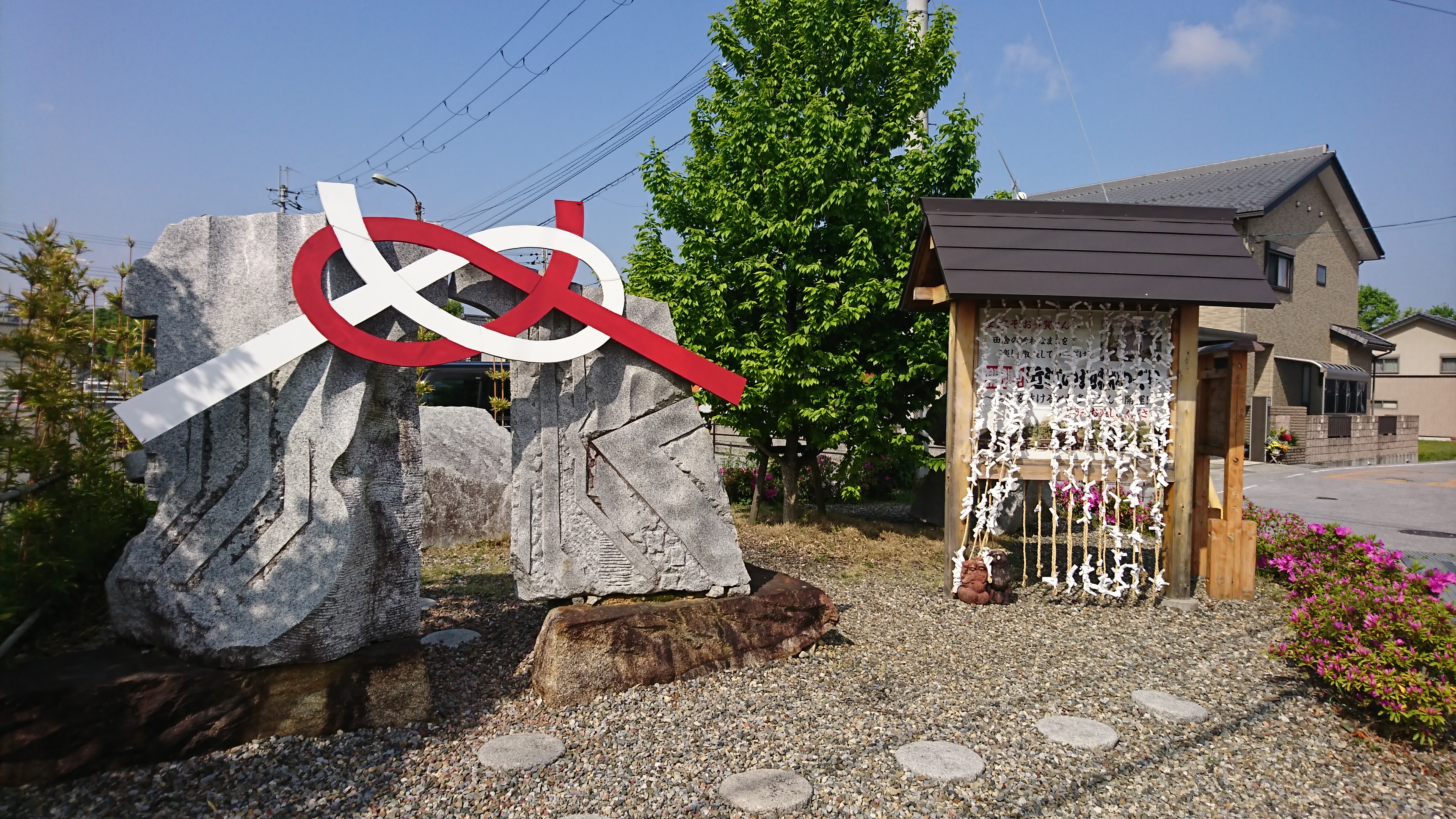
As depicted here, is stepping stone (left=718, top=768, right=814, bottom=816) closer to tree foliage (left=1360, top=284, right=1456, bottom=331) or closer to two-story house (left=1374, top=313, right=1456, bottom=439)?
two-story house (left=1374, top=313, right=1456, bottom=439)

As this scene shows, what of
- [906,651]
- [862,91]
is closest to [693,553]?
[906,651]

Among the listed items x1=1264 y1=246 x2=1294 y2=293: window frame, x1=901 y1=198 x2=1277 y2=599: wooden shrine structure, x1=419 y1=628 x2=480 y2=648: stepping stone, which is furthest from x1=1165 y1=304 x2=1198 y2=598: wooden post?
x1=1264 y1=246 x2=1294 y2=293: window frame

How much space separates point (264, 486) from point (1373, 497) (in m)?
16.6

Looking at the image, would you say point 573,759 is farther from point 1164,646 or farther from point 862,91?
point 862,91

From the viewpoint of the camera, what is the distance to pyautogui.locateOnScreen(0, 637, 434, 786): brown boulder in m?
3.30

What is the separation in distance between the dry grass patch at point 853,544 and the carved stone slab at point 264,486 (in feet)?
15.2

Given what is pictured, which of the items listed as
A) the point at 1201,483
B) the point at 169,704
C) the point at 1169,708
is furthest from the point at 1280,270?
the point at 169,704

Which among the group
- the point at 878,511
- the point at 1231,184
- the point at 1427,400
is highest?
the point at 1231,184

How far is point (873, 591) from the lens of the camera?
23.0 ft

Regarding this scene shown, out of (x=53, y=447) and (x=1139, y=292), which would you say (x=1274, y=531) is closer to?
(x=1139, y=292)

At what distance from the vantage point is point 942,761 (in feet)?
12.3

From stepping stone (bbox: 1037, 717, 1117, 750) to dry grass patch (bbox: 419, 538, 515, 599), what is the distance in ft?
12.3

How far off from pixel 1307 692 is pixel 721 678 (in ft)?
11.4

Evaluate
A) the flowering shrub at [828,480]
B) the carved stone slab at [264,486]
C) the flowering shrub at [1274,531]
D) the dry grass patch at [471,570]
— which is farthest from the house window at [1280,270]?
the carved stone slab at [264,486]
